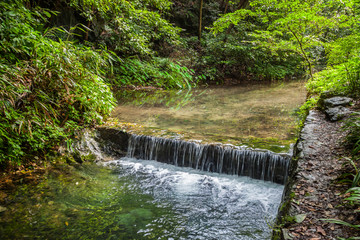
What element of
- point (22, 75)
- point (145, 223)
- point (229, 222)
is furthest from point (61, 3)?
point (229, 222)

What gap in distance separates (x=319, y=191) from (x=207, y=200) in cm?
168

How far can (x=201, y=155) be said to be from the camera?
14.4ft

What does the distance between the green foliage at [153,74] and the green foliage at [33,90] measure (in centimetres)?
538

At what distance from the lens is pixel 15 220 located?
8.61 feet

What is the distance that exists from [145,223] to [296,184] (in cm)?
179

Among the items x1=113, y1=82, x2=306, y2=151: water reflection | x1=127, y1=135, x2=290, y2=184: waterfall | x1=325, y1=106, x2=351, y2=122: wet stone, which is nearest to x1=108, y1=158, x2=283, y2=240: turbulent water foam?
x1=127, y1=135, x2=290, y2=184: waterfall

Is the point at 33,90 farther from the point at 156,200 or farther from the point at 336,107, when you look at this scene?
the point at 336,107

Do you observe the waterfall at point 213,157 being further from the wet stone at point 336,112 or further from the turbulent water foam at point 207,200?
the wet stone at point 336,112

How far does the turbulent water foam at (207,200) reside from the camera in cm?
273

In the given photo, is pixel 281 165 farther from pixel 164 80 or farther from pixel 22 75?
pixel 164 80

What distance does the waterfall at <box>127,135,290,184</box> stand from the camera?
388 centimetres

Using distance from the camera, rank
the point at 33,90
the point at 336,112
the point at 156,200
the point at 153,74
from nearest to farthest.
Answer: the point at 156,200, the point at 33,90, the point at 336,112, the point at 153,74

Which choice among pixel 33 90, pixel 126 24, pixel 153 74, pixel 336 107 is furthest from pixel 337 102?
pixel 153 74

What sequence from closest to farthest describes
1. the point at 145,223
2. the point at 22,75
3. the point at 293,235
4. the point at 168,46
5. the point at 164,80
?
the point at 293,235 < the point at 145,223 < the point at 22,75 < the point at 164,80 < the point at 168,46
